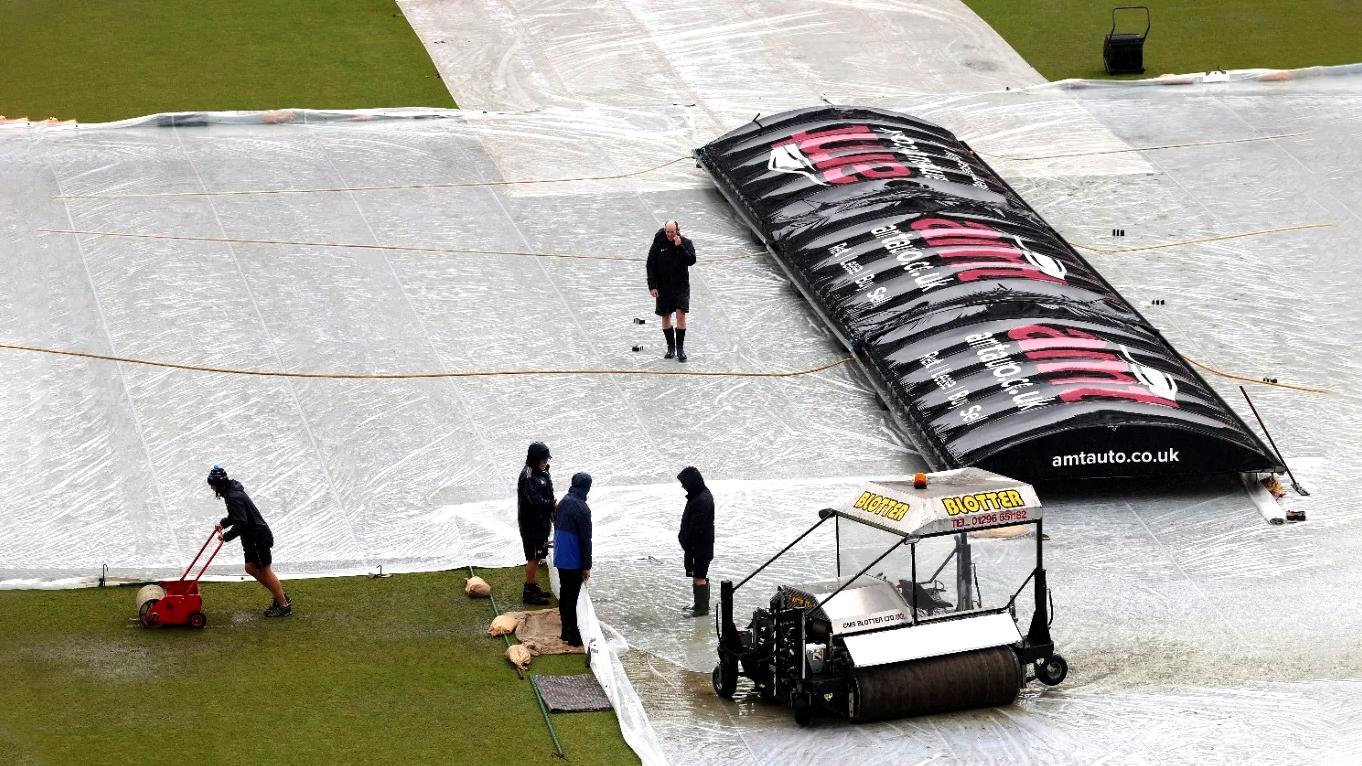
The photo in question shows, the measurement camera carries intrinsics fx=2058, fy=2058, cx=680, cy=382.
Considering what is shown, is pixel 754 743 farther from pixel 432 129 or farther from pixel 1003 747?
pixel 432 129

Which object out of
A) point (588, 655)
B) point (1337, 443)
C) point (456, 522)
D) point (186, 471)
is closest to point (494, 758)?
point (588, 655)

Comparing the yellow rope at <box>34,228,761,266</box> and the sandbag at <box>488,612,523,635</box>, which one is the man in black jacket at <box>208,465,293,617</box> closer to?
the sandbag at <box>488,612,523,635</box>

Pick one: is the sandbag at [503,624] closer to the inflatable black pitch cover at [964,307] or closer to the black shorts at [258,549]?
the black shorts at [258,549]

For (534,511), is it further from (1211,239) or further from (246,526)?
(1211,239)

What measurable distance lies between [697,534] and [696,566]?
364 millimetres

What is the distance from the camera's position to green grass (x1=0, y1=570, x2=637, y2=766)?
15.2 metres

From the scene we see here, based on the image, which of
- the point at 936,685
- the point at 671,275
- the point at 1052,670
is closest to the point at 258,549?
the point at 936,685

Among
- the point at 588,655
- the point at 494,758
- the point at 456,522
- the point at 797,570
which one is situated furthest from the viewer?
the point at 456,522

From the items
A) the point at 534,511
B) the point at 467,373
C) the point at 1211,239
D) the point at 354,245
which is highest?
the point at 534,511

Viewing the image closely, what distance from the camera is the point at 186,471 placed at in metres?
20.8

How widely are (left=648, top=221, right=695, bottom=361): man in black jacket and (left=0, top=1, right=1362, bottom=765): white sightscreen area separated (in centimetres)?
62

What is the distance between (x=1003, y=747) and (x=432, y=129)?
59.0 feet

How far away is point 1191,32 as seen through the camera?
35.3 m

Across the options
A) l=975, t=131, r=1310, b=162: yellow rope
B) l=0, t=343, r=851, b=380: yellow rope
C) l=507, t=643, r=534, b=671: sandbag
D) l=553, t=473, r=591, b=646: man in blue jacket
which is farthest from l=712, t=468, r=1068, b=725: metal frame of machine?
l=975, t=131, r=1310, b=162: yellow rope
